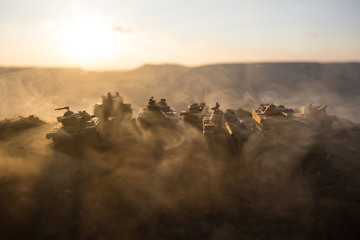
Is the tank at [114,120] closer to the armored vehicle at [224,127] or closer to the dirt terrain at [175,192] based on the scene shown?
the dirt terrain at [175,192]

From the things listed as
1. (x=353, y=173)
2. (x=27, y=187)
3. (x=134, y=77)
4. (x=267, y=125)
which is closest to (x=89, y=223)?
(x=27, y=187)

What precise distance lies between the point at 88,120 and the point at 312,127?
16.9 metres

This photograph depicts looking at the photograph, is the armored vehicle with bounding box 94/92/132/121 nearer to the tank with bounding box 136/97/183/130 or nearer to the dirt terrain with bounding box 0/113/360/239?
the tank with bounding box 136/97/183/130

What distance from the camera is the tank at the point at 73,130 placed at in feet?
30.9

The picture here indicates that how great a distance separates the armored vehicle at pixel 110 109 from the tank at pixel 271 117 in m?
11.1

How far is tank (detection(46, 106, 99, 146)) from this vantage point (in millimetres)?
9414

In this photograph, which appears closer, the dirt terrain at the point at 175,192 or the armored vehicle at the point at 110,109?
the dirt terrain at the point at 175,192

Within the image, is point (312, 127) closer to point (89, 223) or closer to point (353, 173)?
point (353, 173)

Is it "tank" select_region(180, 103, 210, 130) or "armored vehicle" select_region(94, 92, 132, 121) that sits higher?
"armored vehicle" select_region(94, 92, 132, 121)

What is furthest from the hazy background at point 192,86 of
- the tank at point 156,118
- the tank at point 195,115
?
the tank at point 156,118

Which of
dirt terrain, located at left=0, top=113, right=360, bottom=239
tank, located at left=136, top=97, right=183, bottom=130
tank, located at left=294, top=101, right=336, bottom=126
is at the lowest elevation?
dirt terrain, located at left=0, top=113, right=360, bottom=239

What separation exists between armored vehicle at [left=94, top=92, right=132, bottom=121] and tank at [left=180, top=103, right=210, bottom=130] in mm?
4842

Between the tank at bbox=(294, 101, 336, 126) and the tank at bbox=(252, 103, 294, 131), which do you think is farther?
the tank at bbox=(294, 101, 336, 126)

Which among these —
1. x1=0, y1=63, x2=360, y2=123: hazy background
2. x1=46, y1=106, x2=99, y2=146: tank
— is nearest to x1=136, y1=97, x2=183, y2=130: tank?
x1=46, y1=106, x2=99, y2=146: tank
